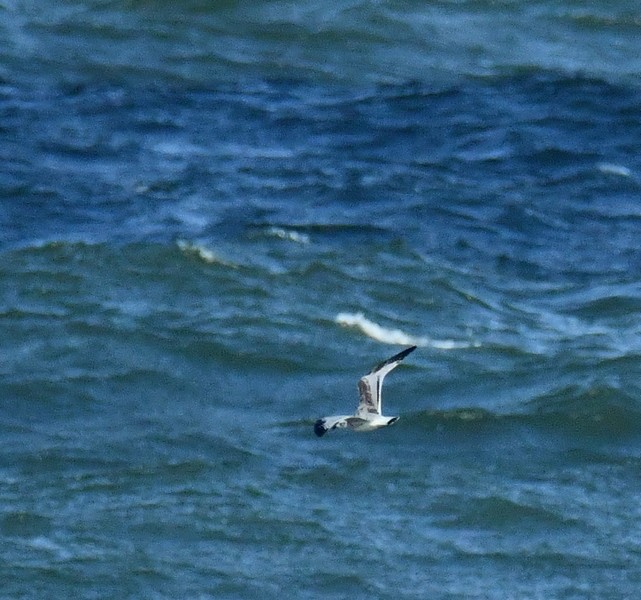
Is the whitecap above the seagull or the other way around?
the other way around

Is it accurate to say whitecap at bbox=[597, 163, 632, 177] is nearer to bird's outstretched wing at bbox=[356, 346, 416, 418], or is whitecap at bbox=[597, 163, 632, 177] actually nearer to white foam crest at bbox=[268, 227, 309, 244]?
white foam crest at bbox=[268, 227, 309, 244]

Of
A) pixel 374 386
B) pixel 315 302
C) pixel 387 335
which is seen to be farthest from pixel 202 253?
pixel 374 386

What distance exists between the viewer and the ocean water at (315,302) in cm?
1013

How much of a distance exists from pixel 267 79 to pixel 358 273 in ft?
A: 17.3

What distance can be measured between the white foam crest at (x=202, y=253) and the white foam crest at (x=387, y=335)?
1.29 metres

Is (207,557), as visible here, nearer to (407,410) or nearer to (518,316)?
(407,410)

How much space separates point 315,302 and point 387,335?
0.73 meters

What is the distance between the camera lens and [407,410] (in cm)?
1175

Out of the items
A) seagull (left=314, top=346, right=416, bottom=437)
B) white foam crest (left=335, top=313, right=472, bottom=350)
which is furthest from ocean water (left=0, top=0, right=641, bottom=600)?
seagull (left=314, top=346, right=416, bottom=437)

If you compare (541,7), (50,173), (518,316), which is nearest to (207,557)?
(518,316)

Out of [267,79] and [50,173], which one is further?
[267,79]

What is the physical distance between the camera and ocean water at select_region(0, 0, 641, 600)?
10133 mm

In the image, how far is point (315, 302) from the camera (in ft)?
43.8

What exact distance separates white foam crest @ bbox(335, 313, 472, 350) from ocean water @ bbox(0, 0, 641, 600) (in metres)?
0.02
